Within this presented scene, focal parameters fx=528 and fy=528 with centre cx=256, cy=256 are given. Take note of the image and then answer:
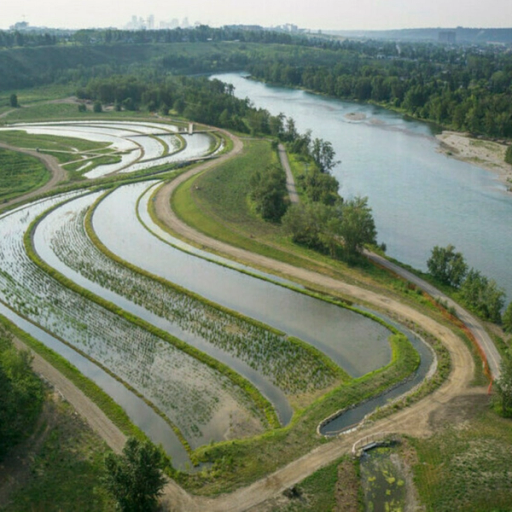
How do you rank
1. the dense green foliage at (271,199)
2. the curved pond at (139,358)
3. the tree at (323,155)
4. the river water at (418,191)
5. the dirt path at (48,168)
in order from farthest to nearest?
the tree at (323,155) → the dirt path at (48,168) → the dense green foliage at (271,199) → the river water at (418,191) → the curved pond at (139,358)

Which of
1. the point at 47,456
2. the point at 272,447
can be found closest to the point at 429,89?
the point at 272,447

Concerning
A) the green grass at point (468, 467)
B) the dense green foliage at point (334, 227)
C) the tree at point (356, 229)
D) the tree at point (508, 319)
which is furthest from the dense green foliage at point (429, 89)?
the green grass at point (468, 467)

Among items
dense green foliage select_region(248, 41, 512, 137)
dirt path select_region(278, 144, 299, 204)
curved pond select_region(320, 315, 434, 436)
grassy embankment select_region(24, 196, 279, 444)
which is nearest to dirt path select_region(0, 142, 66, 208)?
grassy embankment select_region(24, 196, 279, 444)

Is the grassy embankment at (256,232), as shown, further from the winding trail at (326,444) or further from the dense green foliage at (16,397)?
the dense green foliage at (16,397)

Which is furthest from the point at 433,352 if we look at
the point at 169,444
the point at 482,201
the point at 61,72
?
the point at 61,72

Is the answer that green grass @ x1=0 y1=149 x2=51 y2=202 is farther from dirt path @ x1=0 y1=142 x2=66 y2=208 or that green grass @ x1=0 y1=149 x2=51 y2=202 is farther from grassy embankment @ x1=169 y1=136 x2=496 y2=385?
grassy embankment @ x1=169 y1=136 x2=496 y2=385
